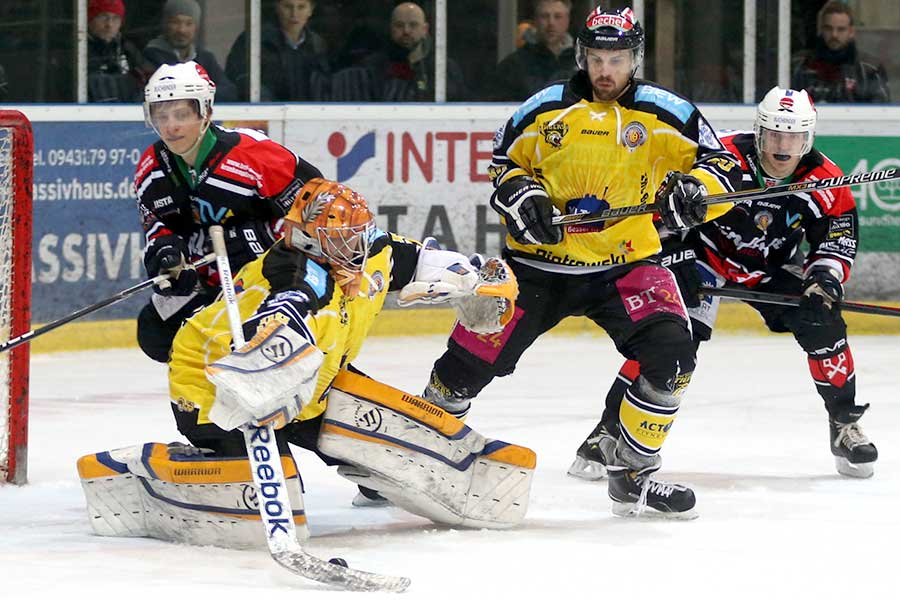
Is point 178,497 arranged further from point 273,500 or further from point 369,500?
point 369,500

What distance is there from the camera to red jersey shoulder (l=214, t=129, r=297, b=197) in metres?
4.29

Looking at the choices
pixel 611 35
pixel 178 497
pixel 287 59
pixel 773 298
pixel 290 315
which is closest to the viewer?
pixel 290 315

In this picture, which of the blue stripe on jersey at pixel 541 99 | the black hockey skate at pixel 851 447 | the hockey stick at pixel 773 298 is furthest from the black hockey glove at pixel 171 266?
the black hockey skate at pixel 851 447

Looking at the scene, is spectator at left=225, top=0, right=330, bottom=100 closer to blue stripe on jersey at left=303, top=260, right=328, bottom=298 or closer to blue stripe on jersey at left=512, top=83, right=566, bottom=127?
blue stripe on jersey at left=512, top=83, right=566, bottom=127

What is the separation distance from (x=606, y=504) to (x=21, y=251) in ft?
5.34

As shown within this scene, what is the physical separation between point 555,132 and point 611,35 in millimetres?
268

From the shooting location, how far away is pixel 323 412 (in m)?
3.75

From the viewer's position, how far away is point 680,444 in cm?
525

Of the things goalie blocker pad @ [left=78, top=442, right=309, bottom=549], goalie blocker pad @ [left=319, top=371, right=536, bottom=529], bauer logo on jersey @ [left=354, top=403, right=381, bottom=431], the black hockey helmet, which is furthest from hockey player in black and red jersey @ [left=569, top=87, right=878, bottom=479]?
goalie blocker pad @ [left=78, top=442, right=309, bottom=549]

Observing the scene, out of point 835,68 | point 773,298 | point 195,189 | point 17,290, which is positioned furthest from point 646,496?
point 835,68

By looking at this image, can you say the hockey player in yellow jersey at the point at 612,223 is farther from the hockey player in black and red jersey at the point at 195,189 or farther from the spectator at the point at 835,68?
the spectator at the point at 835,68

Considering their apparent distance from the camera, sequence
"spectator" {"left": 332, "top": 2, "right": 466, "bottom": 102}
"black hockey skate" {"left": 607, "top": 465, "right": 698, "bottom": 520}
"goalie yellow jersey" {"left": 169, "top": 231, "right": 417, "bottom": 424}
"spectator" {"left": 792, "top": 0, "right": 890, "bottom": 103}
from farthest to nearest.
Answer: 1. "spectator" {"left": 792, "top": 0, "right": 890, "bottom": 103}
2. "spectator" {"left": 332, "top": 2, "right": 466, "bottom": 102}
3. "black hockey skate" {"left": 607, "top": 465, "right": 698, "bottom": 520}
4. "goalie yellow jersey" {"left": 169, "top": 231, "right": 417, "bottom": 424}

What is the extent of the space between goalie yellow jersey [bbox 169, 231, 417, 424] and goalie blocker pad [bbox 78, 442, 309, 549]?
4.7 inches

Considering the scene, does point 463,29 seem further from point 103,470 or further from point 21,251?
point 103,470
